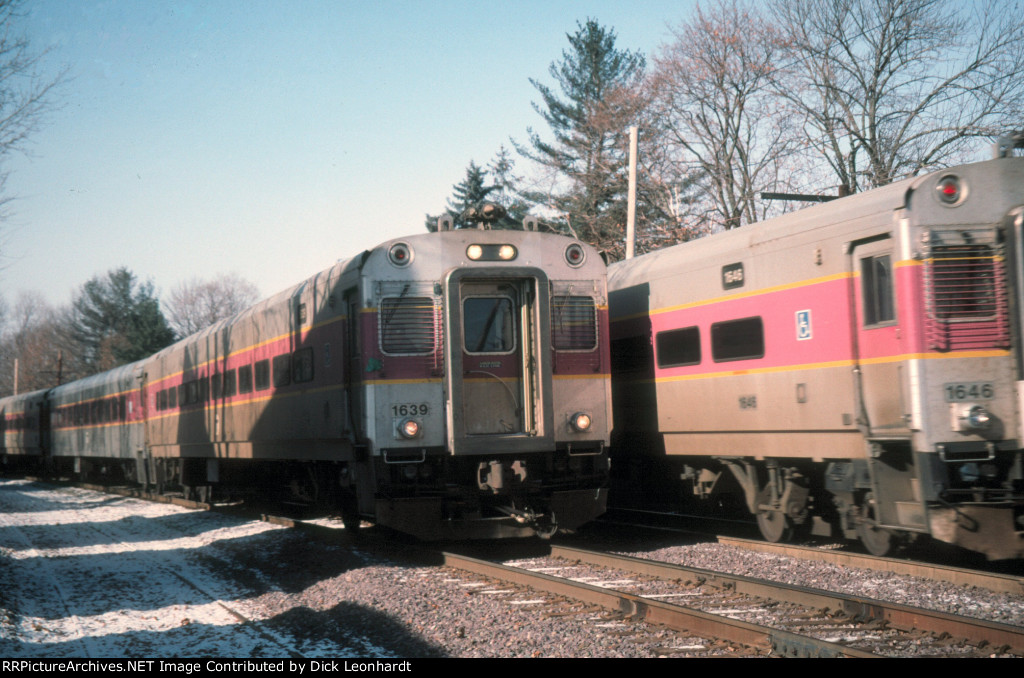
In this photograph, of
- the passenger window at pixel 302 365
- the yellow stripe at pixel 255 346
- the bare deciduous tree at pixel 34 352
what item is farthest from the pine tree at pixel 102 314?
the passenger window at pixel 302 365

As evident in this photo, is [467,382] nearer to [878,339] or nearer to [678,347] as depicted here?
[678,347]

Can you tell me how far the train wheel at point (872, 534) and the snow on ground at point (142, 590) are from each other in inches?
207

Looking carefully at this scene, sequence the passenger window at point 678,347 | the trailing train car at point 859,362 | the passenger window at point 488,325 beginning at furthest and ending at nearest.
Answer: the passenger window at point 678,347 < the passenger window at point 488,325 < the trailing train car at point 859,362

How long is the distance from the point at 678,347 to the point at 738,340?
3.71ft

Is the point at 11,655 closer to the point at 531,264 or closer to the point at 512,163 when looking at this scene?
the point at 531,264

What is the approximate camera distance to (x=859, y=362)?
943 cm

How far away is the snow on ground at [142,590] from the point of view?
7.44 m

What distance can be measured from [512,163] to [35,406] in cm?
2266

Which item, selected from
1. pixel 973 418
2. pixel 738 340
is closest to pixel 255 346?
pixel 738 340

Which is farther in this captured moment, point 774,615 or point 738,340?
point 738,340

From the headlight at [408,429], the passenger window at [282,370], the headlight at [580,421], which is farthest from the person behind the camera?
the passenger window at [282,370]

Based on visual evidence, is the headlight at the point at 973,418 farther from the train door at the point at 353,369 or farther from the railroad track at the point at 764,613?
the train door at the point at 353,369

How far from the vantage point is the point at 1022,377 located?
8.50 m

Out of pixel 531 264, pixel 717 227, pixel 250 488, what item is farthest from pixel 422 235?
pixel 717 227
